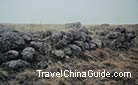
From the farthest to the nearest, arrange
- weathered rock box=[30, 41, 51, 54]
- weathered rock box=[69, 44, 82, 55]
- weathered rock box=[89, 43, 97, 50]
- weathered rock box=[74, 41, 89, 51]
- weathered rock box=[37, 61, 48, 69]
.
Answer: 1. weathered rock box=[89, 43, 97, 50]
2. weathered rock box=[74, 41, 89, 51]
3. weathered rock box=[69, 44, 82, 55]
4. weathered rock box=[30, 41, 51, 54]
5. weathered rock box=[37, 61, 48, 69]

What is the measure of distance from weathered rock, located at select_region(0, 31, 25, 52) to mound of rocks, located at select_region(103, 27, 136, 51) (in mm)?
8048

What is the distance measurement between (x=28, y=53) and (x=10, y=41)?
4.90 feet

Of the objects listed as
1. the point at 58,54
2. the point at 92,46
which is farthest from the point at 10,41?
the point at 92,46

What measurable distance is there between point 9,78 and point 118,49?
34.1 ft

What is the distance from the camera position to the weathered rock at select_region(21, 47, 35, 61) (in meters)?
15.6

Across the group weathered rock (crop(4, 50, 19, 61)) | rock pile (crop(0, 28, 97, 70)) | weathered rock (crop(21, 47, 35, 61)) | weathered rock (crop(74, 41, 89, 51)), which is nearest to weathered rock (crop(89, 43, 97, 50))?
rock pile (crop(0, 28, 97, 70))

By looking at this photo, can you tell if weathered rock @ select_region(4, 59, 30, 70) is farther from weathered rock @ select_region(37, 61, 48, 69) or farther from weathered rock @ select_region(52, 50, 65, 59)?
weathered rock @ select_region(52, 50, 65, 59)

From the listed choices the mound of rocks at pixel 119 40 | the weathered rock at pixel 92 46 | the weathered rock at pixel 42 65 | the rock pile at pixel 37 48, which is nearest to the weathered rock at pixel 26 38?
the rock pile at pixel 37 48

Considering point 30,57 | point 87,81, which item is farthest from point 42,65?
point 87,81

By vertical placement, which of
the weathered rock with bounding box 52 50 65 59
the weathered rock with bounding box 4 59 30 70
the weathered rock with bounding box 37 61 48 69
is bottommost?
the weathered rock with bounding box 37 61 48 69

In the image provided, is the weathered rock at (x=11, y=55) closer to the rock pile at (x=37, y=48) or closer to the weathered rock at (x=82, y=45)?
the rock pile at (x=37, y=48)

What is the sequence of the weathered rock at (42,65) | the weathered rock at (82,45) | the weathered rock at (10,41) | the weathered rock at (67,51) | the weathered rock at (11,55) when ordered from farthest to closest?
the weathered rock at (82,45), the weathered rock at (67,51), the weathered rock at (10,41), the weathered rock at (42,65), the weathered rock at (11,55)

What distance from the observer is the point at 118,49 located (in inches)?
837

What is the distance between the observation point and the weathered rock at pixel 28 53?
15637mm
